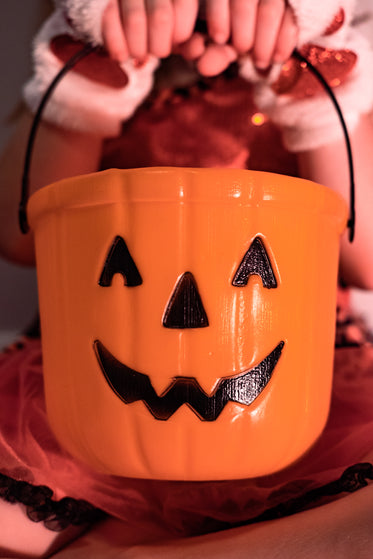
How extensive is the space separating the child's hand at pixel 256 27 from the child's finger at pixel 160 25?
0.14 ft

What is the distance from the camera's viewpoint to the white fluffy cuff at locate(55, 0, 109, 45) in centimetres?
52

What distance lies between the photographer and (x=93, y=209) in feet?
1.26

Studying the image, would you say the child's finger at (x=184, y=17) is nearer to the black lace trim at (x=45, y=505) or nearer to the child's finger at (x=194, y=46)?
the child's finger at (x=194, y=46)

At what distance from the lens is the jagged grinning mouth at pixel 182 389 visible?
0.38m

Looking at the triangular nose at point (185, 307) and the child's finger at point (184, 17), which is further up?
the child's finger at point (184, 17)

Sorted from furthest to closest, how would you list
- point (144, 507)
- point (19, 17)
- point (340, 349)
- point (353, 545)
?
1. point (19, 17)
2. point (340, 349)
3. point (144, 507)
4. point (353, 545)

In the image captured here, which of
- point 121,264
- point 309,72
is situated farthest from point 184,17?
point 121,264

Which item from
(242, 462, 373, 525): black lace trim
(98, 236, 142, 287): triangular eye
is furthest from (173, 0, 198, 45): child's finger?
(242, 462, 373, 525): black lace trim

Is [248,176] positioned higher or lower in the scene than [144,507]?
higher

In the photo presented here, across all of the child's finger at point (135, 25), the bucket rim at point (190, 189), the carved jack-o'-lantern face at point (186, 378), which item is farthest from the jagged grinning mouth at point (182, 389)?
the child's finger at point (135, 25)

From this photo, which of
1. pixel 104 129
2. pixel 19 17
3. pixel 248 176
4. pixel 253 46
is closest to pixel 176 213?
pixel 248 176

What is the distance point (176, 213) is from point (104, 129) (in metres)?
0.36

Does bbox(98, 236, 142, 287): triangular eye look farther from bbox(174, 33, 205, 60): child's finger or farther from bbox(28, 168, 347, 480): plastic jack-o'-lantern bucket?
bbox(174, 33, 205, 60): child's finger

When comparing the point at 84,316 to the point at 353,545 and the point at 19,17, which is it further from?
the point at 19,17
